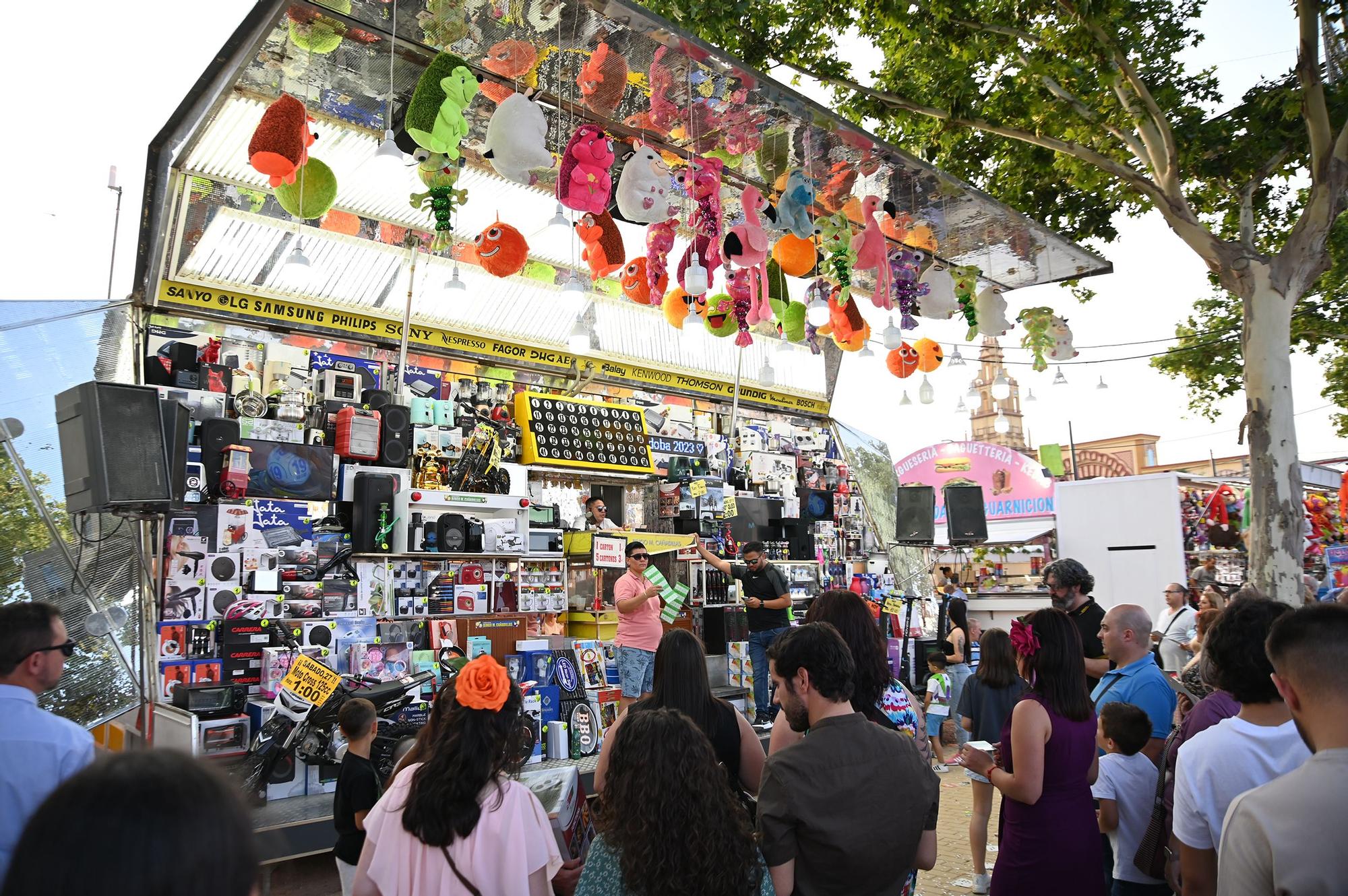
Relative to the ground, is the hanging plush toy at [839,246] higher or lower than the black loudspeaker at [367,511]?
higher

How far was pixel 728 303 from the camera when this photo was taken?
7539 millimetres

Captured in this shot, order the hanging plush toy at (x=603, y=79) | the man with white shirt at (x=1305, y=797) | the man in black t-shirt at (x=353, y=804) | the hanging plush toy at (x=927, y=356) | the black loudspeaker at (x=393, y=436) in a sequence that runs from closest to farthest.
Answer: the man with white shirt at (x=1305, y=797) → the man in black t-shirt at (x=353, y=804) → the hanging plush toy at (x=603, y=79) → the black loudspeaker at (x=393, y=436) → the hanging plush toy at (x=927, y=356)

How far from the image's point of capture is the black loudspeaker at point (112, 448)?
201 inches

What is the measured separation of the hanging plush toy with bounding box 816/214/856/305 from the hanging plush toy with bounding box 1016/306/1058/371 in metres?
1.93

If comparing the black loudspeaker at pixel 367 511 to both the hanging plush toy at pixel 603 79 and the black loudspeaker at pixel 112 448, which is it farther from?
the hanging plush toy at pixel 603 79

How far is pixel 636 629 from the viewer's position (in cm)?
696

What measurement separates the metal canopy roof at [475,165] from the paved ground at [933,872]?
420cm

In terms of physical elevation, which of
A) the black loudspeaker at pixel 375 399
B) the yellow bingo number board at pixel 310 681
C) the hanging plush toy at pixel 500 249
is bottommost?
the yellow bingo number board at pixel 310 681

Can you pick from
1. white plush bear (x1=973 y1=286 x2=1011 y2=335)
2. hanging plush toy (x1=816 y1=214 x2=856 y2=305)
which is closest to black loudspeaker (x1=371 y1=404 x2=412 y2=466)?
hanging plush toy (x1=816 y1=214 x2=856 y2=305)

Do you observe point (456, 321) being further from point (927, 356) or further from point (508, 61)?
point (927, 356)

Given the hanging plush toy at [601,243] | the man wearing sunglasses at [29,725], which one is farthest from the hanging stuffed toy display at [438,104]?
the man wearing sunglasses at [29,725]

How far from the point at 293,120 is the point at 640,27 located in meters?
1.82

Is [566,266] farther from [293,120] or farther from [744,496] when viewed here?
[293,120]

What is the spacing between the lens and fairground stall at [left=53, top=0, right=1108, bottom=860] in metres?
5.04
